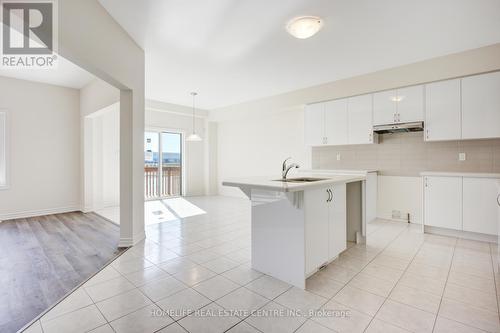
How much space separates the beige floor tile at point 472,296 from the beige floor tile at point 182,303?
6.63 feet

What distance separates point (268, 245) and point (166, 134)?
224 inches

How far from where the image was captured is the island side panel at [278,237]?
6.77ft

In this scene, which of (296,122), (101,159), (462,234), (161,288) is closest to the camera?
(161,288)

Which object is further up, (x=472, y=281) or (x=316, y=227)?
(x=316, y=227)

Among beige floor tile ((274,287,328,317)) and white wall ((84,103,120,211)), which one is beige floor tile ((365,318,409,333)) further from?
white wall ((84,103,120,211))

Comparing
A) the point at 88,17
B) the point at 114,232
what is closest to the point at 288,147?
the point at 114,232

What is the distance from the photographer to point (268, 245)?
7.52 feet

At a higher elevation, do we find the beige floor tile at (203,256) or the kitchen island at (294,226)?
the kitchen island at (294,226)

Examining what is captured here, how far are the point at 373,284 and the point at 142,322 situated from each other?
1931mm

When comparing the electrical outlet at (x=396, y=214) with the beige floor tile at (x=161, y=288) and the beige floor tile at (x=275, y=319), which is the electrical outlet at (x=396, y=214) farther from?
the beige floor tile at (x=161, y=288)

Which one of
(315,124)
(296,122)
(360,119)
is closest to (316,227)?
(360,119)

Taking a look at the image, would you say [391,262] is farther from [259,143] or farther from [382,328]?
[259,143]

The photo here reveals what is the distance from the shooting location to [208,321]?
1.64 metres

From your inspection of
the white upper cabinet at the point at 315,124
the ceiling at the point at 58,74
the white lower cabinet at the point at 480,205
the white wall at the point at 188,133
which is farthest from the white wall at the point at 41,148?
the white lower cabinet at the point at 480,205
